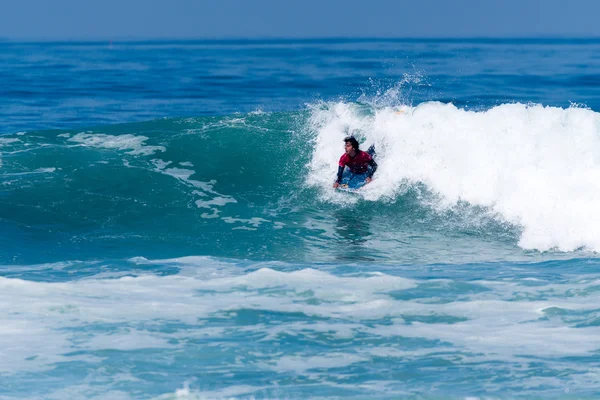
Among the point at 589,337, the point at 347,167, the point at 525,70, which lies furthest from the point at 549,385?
the point at 525,70

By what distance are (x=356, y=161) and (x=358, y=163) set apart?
5 cm

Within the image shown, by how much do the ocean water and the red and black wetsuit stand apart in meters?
0.36

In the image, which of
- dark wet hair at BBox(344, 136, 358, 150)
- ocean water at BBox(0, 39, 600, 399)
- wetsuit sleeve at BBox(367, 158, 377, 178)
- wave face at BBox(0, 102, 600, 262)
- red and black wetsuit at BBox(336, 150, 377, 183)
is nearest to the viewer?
ocean water at BBox(0, 39, 600, 399)

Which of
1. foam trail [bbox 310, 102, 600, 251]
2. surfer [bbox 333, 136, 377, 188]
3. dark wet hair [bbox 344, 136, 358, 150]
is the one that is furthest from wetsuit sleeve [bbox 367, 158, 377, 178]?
dark wet hair [bbox 344, 136, 358, 150]

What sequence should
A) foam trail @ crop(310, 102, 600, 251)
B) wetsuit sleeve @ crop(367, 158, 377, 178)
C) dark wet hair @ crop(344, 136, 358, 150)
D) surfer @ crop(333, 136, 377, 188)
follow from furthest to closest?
wetsuit sleeve @ crop(367, 158, 377, 178)
surfer @ crop(333, 136, 377, 188)
dark wet hair @ crop(344, 136, 358, 150)
foam trail @ crop(310, 102, 600, 251)

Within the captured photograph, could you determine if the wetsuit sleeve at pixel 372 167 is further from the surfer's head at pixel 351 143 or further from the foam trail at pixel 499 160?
the surfer's head at pixel 351 143

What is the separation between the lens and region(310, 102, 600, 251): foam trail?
1305 centimetres

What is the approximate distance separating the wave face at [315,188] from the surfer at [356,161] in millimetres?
358

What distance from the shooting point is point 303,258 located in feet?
38.2

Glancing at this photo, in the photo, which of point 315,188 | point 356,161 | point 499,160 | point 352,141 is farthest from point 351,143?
point 499,160

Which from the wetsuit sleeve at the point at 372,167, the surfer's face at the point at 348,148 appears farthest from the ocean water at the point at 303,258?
the surfer's face at the point at 348,148

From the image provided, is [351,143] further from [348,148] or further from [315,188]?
[315,188]

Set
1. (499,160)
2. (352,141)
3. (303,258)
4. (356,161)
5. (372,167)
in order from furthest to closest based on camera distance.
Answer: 1. (499,160)
2. (372,167)
3. (356,161)
4. (352,141)
5. (303,258)

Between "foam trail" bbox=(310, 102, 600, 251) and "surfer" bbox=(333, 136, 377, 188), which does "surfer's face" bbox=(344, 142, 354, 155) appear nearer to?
"surfer" bbox=(333, 136, 377, 188)
